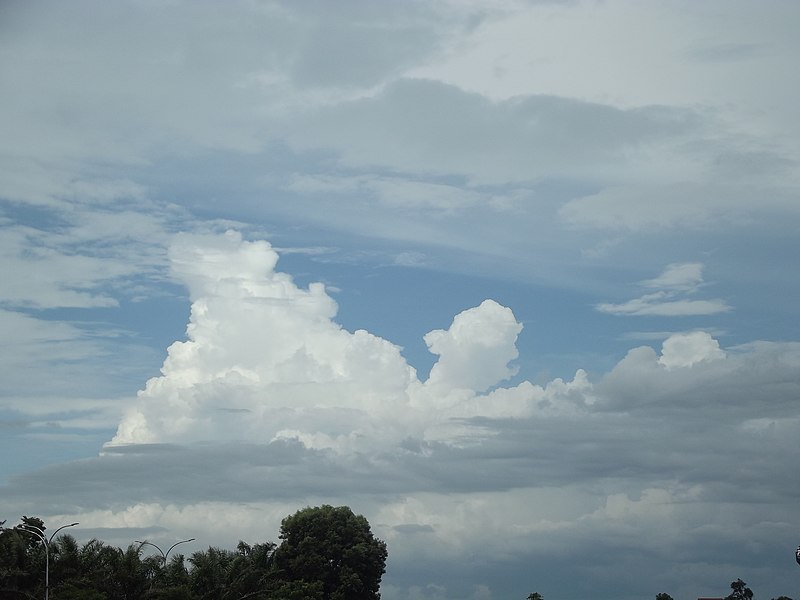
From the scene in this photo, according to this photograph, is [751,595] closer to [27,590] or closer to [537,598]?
[537,598]

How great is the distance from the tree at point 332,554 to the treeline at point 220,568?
0.10 m

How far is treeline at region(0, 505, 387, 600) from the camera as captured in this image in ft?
247

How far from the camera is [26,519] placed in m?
83.6

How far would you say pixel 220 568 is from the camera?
8812 centimetres

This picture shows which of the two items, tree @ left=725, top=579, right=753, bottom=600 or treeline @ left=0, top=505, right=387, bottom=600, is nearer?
treeline @ left=0, top=505, right=387, bottom=600

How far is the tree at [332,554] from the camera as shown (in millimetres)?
105125

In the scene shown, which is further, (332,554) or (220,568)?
(332,554)

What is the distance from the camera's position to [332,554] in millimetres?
107438

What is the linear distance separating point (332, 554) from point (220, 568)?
21.4 m

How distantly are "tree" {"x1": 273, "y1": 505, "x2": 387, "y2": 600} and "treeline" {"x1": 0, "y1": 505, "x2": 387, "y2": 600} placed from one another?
104 mm

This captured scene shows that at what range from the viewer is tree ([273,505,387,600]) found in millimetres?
105125

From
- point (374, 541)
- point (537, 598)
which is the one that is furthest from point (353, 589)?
point (537, 598)

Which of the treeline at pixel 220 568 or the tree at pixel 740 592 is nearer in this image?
the treeline at pixel 220 568

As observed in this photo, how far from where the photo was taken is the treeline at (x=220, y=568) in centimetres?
7538
